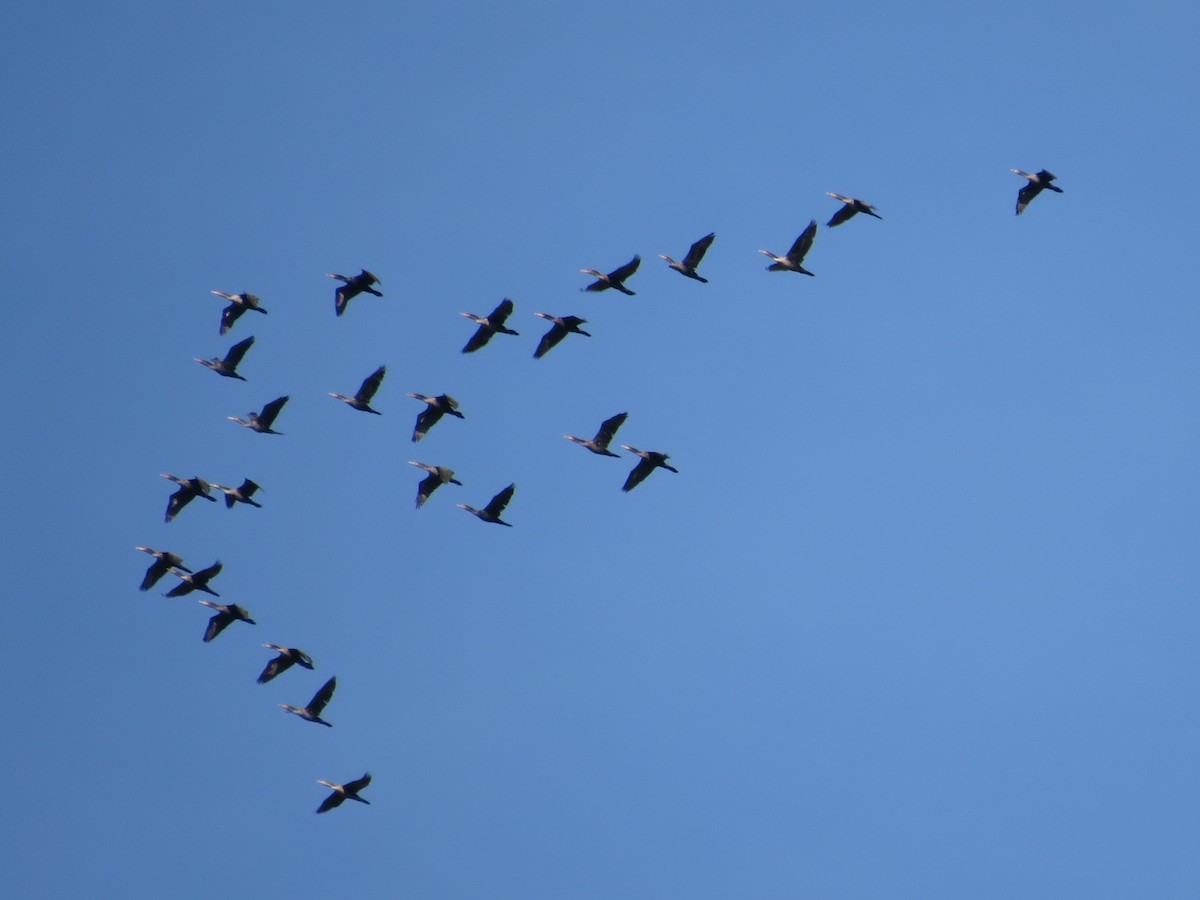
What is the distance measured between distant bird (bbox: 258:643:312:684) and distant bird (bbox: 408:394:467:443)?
7718mm

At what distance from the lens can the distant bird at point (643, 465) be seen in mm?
73500

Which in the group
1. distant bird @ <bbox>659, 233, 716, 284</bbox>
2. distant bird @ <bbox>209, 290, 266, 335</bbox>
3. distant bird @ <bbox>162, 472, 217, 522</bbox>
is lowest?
distant bird @ <bbox>162, 472, 217, 522</bbox>

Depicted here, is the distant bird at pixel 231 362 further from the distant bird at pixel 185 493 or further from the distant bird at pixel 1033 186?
the distant bird at pixel 1033 186

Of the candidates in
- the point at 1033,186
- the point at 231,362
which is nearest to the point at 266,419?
the point at 231,362

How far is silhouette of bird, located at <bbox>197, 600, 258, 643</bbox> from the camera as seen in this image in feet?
236

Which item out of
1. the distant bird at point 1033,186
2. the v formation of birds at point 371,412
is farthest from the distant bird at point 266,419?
the distant bird at point 1033,186

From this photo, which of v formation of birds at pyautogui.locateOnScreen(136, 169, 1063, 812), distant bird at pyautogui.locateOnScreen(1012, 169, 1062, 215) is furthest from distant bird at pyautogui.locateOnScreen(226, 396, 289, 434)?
distant bird at pyautogui.locateOnScreen(1012, 169, 1062, 215)

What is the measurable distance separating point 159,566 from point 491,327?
13118mm

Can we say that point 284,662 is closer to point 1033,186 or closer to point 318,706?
point 318,706

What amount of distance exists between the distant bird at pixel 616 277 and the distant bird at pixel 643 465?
5141 millimetres

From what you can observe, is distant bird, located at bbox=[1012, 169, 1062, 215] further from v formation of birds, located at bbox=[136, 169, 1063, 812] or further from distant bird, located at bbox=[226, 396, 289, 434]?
distant bird, located at bbox=[226, 396, 289, 434]

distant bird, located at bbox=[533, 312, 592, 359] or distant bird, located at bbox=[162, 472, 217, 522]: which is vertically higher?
distant bird, located at bbox=[533, 312, 592, 359]

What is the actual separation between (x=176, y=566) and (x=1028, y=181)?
3067 cm

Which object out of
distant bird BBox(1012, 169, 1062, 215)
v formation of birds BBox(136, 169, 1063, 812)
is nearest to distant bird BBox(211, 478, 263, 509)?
v formation of birds BBox(136, 169, 1063, 812)
